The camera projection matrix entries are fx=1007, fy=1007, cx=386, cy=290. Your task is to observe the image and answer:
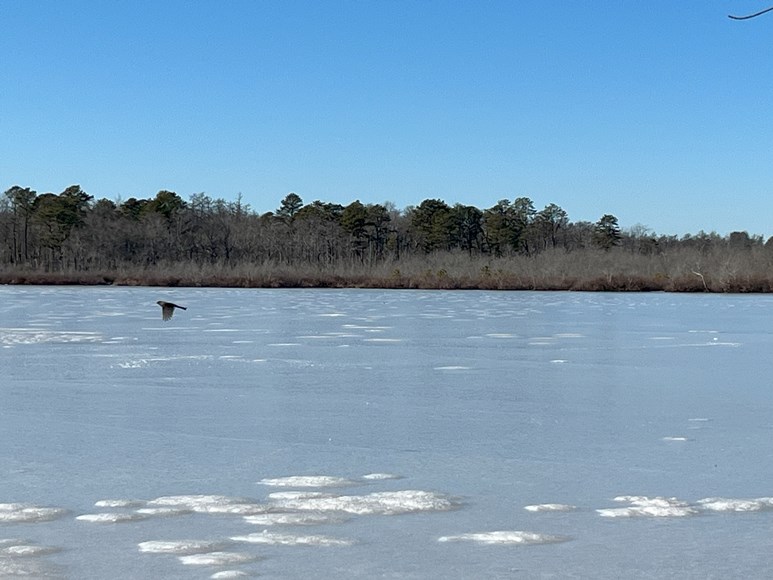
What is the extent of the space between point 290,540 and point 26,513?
986 millimetres

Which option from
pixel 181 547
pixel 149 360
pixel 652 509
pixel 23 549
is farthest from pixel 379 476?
pixel 149 360

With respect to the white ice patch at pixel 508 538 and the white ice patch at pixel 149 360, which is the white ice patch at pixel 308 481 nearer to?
the white ice patch at pixel 508 538

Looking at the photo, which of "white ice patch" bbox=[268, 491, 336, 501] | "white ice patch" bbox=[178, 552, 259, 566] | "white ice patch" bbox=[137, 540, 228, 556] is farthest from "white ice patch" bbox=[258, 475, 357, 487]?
"white ice patch" bbox=[178, 552, 259, 566]

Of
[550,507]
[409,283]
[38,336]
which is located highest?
[409,283]

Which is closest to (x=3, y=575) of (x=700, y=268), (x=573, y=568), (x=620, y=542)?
(x=573, y=568)

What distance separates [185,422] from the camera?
18.3 feet

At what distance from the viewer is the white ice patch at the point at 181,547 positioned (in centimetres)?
298

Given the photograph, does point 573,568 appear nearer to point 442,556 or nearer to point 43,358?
point 442,556

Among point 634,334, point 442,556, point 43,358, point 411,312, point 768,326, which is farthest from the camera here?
point 411,312

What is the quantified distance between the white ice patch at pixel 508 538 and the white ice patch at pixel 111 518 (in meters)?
1.05

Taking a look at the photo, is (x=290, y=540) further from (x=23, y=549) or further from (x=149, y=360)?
(x=149, y=360)

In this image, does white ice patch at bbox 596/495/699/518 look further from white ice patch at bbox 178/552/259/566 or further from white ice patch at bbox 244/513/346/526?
white ice patch at bbox 178/552/259/566

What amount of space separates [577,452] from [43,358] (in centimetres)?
619

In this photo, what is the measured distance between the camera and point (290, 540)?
3.13 meters
